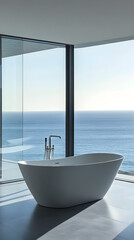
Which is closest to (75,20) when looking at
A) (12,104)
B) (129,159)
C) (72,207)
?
(12,104)

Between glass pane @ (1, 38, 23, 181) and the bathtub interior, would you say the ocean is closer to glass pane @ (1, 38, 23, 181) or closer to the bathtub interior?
glass pane @ (1, 38, 23, 181)

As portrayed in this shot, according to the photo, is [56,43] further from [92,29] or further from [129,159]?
[129,159]

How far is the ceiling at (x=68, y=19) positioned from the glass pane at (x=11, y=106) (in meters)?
0.33

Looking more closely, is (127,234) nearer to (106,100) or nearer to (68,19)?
(68,19)

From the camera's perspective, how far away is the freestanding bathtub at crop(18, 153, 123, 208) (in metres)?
4.55

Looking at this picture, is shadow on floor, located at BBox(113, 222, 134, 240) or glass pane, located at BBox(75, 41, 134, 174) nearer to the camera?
shadow on floor, located at BBox(113, 222, 134, 240)

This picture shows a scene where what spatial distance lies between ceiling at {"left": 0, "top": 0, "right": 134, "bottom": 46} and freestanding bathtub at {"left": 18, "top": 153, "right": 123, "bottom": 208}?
1879 mm

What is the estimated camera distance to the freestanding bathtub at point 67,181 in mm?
4547

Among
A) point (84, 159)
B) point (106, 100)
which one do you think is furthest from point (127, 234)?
point (106, 100)

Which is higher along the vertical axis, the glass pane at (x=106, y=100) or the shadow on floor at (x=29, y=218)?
the glass pane at (x=106, y=100)

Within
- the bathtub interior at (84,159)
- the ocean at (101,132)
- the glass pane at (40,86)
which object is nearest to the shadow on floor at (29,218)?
the bathtub interior at (84,159)

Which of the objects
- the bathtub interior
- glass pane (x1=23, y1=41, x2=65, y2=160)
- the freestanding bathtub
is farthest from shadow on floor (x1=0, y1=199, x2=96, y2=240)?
glass pane (x1=23, y1=41, x2=65, y2=160)

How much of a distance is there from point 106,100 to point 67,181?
15.2 meters

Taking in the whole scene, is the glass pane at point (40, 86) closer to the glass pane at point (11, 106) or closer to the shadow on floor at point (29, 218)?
the glass pane at point (11, 106)
